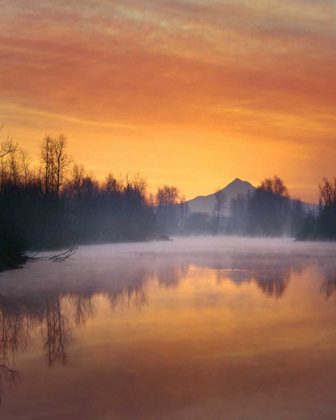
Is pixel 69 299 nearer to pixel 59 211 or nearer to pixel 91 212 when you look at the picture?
pixel 59 211

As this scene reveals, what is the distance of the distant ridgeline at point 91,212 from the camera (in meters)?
34.0

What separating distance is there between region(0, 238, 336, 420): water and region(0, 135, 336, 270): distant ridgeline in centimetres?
1093

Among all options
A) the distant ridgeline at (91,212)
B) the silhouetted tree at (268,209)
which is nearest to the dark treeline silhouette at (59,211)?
the distant ridgeline at (91,212)

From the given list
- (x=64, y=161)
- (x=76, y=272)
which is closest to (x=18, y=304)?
(x=76, y=272)

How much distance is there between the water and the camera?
18.6 feet

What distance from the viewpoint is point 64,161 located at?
4609 cm

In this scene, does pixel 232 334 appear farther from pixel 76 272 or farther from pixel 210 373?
pixel 76 272

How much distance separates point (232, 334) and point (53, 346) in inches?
124

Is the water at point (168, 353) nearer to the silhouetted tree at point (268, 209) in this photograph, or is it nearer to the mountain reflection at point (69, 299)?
the mountain reflection at point (69, 299)

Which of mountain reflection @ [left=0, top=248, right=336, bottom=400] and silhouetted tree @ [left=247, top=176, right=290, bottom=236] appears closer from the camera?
mountain reflection @ [left=0, top=248, right=336, bottom=400]

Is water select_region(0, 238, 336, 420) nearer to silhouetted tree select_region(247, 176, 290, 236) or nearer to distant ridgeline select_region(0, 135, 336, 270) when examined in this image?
distant ridgeline select_region(0, 135, 336, 270)

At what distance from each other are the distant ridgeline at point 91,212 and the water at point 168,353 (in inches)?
430

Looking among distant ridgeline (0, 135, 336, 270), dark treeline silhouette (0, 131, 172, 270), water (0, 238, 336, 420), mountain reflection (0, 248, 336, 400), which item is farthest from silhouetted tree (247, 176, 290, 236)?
water (0, 238, 336, 420)

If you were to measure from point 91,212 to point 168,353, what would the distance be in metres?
60.4
